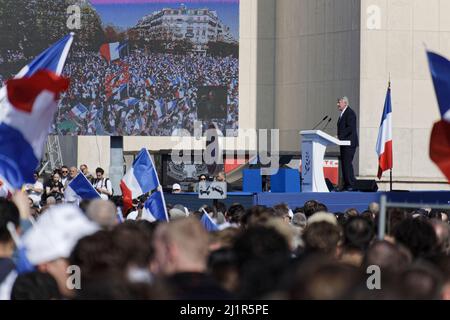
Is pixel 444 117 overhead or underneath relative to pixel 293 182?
overhead

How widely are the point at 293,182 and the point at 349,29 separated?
11154mm

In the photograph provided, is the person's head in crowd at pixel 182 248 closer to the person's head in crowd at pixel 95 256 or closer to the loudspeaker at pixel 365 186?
the person's head in crowd at pixel 95 256

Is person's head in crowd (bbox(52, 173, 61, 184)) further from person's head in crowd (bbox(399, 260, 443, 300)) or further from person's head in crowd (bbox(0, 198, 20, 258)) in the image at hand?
person's head in crowd (bbox(399, 260, 443, 300))

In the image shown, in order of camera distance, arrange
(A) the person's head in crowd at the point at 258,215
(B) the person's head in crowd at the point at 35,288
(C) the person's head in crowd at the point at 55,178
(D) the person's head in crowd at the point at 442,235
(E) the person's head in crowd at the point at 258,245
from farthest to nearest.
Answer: (C) the person's head in crowd at the point at 55,178, (A) the person's head in crowd at the point at 258,215, (D) the person's head in crowd at the point at 442,235, (E) the person's head in crowd at the point at 258,245, (B) the person's head in crowd at the point at 35,288

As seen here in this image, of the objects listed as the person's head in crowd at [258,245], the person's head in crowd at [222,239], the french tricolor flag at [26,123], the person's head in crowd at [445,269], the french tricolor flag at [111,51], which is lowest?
the person's head in crowd at [445,269]

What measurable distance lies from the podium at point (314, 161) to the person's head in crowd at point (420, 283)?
17.6 metres

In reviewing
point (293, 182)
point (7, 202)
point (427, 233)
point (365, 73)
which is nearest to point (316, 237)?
point (427, 233)

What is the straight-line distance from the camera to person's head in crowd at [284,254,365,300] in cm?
490

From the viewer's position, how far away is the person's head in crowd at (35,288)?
631cm

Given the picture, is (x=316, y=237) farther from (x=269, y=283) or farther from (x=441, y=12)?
(x=441, y=12)

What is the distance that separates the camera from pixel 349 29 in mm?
33656

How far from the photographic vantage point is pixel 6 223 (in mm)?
7785

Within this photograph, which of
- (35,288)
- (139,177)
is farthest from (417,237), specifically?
(139,177)

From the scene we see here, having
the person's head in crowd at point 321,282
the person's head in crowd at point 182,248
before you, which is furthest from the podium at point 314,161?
the person's head in crowd at point 321,282
